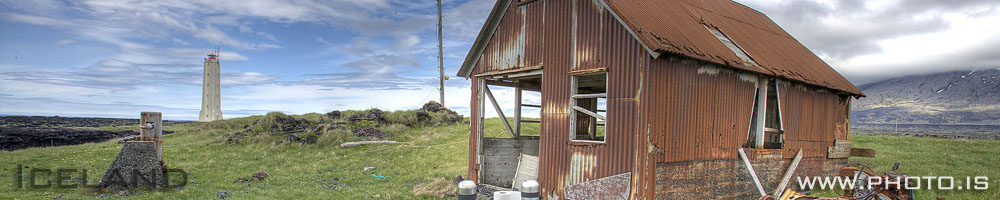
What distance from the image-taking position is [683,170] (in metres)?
10.6

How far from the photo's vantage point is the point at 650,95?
32.2 ft

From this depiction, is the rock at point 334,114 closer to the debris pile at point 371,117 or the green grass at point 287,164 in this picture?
the debris pile at point 371,117

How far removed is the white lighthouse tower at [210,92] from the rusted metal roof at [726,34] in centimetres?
5527

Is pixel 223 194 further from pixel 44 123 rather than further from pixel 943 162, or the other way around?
pixel 44 123

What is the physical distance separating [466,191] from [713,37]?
32.1ft

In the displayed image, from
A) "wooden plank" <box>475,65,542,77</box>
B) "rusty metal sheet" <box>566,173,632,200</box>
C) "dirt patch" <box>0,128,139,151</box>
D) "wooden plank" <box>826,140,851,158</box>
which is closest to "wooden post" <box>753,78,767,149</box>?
"rusty metal sheet" <box>566,173,632,200</box>

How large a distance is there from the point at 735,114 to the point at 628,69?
3.22 meters

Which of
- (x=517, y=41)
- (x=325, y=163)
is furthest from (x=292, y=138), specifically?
(x=517, y=41)

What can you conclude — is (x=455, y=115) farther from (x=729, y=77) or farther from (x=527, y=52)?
(x=729, y=77)

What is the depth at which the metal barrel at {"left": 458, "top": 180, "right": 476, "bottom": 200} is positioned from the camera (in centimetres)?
525

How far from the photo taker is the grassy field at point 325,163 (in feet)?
44.8

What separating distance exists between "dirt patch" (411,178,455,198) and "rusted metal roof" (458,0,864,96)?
3.41 meters

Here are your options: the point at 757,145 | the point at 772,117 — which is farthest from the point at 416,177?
the point at 772,117

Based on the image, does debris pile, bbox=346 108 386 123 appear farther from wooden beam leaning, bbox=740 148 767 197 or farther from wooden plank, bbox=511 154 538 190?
wooden beam leaning, bbox=740 148 767 197
